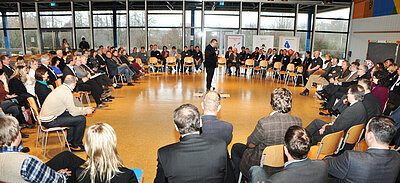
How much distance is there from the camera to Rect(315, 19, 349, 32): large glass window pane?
15.8m

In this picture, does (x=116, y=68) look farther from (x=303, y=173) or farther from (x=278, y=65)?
(x=303, y=173)

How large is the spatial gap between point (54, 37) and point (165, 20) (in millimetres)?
6697

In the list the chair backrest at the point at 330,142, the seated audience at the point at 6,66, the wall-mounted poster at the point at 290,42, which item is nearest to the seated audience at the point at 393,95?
the chair backrest at the point at 330,142

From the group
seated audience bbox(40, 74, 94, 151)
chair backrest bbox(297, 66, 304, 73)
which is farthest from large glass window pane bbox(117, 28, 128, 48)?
seated audience bbox(40, 74, 94, 151)

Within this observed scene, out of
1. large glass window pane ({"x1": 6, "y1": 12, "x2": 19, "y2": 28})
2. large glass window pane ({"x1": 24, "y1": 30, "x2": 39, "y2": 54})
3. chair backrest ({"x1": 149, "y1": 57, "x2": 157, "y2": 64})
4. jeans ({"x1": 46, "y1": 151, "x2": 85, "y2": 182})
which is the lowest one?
jeans ({"x1": 46, "y1": 151, "x2": 85, "y2": 182})

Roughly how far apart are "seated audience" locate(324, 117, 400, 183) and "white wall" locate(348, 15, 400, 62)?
38.3 feet

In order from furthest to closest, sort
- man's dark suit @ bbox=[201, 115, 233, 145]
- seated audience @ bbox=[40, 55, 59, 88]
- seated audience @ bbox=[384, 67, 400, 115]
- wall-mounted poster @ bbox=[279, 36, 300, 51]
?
wall-mounted poster @ bbox=[279, 36, 300, 51] < seated audience @ bbox=[40, 55, 59, 88] < seated audience @ bbox=[384, 67, 400, 115] < man's dark suit @ bbox=[201, 115, 233, 145]

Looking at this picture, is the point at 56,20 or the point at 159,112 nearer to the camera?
the point at 159,112

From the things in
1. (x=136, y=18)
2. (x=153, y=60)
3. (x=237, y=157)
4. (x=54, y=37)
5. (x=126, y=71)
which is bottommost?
(x=237, y=157)

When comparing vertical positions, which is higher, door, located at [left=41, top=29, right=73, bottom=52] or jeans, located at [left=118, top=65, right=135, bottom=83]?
door, located at [left=41, top=29, right=73, bottom=52]

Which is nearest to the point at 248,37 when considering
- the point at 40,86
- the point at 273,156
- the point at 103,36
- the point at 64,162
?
the point at 103,36

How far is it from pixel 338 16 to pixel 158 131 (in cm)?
1471

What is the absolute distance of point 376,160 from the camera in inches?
85.5

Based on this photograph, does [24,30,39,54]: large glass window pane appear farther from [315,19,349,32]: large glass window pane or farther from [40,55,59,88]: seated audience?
[315,19,349,32]: large glass window pane
